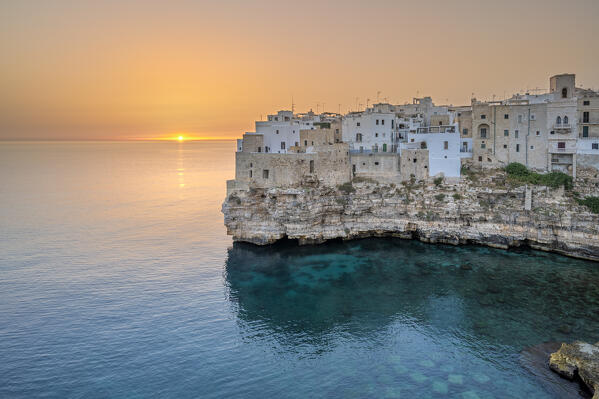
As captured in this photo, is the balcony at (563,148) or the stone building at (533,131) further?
the stone building at (533,131)

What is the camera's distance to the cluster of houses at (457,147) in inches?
1328

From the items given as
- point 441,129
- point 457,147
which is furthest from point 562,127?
point 441,129

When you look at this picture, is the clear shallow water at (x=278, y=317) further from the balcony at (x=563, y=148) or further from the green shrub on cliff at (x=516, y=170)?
the balcony at (x=563, y=148)

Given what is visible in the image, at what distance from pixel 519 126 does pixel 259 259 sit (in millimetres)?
24859

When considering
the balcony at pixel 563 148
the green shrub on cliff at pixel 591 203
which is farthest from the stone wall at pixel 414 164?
the green shrub on cliff at pixel 591 203

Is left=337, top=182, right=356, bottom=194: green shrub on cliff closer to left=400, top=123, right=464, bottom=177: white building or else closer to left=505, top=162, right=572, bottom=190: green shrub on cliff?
left=400, top=123, right=464, bottom=177: white building

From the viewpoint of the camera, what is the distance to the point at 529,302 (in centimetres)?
2352

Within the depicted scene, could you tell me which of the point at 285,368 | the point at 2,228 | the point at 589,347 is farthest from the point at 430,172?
the point at 2,228

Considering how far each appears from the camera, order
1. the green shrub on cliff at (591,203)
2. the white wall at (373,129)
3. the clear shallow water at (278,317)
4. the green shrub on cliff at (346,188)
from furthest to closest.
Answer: the white wall at (373,129), the green shrub on cliff at (346,188), the green shrub on cliff at (591,203), the clear shallow water at (278,317)

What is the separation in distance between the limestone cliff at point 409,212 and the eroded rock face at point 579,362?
14.9m

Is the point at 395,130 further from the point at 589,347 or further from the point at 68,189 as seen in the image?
the point at 68,189

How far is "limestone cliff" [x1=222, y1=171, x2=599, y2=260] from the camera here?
105 ft

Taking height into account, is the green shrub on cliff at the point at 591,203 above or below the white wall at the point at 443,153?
below

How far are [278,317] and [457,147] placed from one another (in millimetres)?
22654
